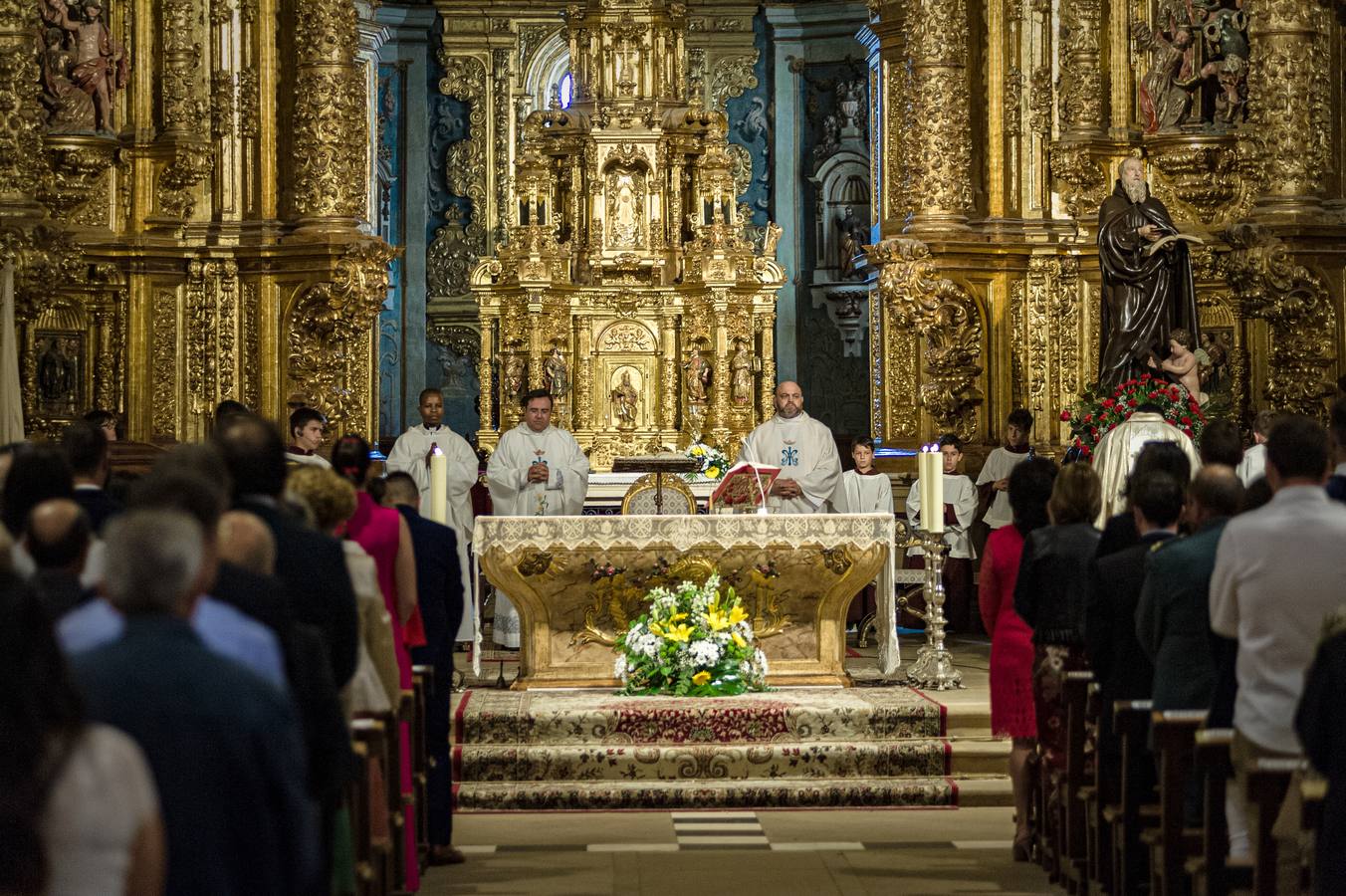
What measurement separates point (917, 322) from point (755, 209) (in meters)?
5.27

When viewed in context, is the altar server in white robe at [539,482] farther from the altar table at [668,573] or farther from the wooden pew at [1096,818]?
the wooden pew at [1096,818]

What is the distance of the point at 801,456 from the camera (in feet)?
44.6

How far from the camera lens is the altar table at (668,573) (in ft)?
38.3

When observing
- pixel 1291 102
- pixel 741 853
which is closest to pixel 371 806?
pixel 741 853

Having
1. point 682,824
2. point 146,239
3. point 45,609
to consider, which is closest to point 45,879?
point 45,609

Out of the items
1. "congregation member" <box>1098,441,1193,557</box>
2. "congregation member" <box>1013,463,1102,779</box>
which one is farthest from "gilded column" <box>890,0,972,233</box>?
"congregation member" <box>1098,441,1193,557</box>

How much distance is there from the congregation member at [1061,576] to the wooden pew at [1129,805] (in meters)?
0.79

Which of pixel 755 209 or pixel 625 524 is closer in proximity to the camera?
pixel 625 524

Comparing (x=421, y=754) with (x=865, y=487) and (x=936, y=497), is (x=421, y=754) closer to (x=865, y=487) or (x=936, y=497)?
(x=936, y=497)

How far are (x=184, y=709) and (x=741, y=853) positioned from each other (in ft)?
18.3

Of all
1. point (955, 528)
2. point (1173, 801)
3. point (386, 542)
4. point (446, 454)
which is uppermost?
point (446, 454)

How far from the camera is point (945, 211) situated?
16406 millimetres

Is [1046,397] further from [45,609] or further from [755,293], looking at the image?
[45,609]

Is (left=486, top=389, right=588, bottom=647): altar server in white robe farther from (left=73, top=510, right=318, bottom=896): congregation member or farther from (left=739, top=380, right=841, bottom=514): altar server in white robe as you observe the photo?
(left=73, top=510, right=318, bottom=896): congregation member
